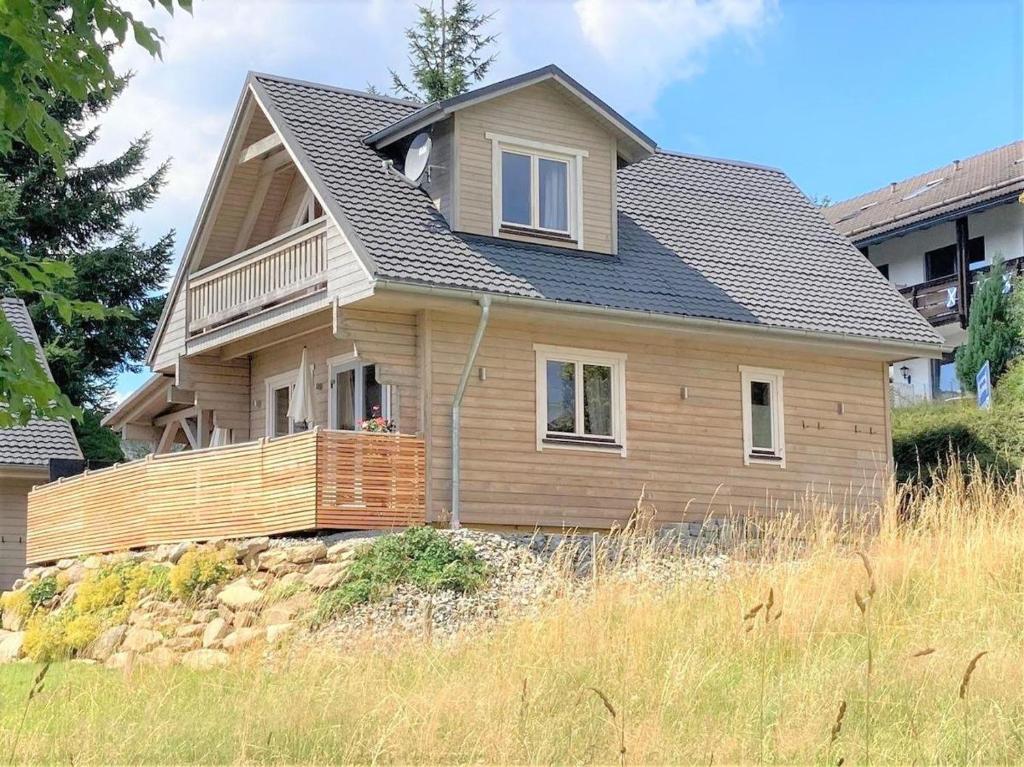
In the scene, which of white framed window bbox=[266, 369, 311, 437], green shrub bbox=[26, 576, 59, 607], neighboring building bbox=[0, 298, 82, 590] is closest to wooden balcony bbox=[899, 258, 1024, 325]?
white framed window bbox=[266, 369, 311, 437]

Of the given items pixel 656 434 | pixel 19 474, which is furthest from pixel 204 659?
pixel 19 474

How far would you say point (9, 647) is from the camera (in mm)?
19344

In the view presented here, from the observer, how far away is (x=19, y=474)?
28.0m

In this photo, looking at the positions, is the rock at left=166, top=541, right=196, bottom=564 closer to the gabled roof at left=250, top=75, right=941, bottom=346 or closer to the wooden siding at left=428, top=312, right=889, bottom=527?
the wooden siding at left=428, top=312, right=889, bottom=527

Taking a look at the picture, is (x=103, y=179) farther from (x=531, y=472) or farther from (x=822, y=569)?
(x=822, y=569)

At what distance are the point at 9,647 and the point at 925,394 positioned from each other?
25.9 metres

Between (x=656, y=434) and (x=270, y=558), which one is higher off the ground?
(x=656, y=434)

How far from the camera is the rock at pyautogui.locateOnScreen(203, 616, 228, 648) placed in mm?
16531

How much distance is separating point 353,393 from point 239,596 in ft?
16.0

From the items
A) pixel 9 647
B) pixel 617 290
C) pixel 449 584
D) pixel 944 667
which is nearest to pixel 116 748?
pixel 944 667

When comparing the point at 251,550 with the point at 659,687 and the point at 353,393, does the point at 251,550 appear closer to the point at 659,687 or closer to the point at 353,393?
the point at 353,393

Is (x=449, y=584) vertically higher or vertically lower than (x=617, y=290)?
lower

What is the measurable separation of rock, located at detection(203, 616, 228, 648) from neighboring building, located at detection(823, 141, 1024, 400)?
23578 millimetres

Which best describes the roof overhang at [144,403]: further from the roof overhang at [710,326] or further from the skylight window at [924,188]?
the skylight window at [924,188]
